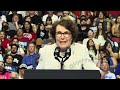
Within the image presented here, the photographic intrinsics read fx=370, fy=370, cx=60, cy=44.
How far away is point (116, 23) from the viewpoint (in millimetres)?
5438

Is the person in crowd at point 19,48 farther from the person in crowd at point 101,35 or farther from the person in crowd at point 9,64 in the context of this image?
the person in crowd at point 101,35

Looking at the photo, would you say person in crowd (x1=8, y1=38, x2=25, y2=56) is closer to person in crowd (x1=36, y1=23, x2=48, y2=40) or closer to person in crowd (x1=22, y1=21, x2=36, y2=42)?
person in crowd (x1=22, y1=21, x2=36, y2=42)

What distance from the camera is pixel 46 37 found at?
213 inches

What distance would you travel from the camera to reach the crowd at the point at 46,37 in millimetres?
5340

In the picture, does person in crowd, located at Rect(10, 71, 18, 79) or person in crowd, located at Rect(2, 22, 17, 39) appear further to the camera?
person in crowd, located at Rect(2, 22, 17, 39)

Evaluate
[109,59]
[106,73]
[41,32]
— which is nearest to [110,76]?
[106,73]

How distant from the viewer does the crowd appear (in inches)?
210

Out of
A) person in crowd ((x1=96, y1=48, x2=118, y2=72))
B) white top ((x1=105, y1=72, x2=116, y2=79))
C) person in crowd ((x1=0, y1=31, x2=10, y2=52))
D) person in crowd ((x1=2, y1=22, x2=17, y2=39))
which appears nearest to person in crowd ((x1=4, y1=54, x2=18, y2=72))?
person in crowd ((x1=0, y1=31, x2=10, y2=52))

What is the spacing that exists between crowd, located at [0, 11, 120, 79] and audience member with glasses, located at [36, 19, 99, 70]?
44 mm

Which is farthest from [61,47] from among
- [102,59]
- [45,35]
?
[102,59]

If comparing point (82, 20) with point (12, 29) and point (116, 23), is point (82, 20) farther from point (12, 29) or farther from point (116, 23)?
point (12, 29)

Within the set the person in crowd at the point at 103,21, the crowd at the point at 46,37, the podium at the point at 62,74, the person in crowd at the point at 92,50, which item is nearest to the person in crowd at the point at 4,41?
the crowd at the point at 46,37

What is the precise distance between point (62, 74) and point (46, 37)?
59 cm
